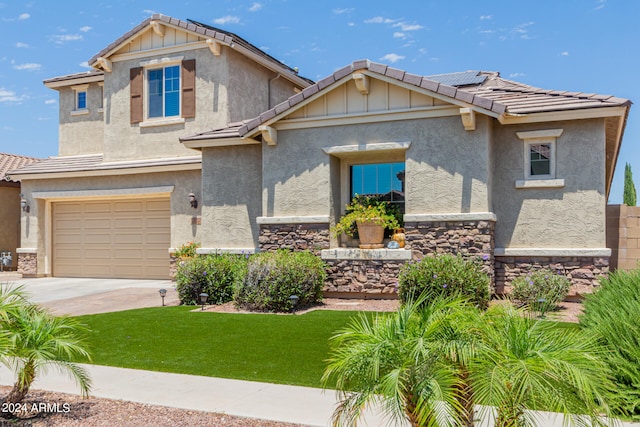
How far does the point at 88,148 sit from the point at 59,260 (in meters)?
4.19

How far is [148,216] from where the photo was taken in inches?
738

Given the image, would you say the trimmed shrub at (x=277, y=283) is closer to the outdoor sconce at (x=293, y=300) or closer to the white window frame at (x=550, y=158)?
the outdoor sconce at (x=293, y=300)

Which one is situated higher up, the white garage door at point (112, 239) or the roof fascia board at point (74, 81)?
the roof fascia board at point (74, 81)

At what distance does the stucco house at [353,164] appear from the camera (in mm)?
12375

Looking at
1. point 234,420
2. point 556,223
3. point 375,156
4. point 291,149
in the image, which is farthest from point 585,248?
point 234,420

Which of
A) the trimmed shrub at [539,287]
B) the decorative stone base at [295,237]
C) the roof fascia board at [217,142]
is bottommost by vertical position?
the trimmed shrub at [539,287]

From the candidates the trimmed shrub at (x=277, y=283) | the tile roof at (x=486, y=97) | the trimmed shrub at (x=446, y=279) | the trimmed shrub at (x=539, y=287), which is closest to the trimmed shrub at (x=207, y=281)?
the trimmed shrub at (x=277, y=283)

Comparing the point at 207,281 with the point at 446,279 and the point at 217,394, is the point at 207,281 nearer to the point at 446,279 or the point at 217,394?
the point at 446,279

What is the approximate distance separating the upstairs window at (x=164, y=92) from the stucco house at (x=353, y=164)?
2.0 inches

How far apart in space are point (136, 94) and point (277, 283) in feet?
33.8

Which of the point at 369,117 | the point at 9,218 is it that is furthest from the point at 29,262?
the point at 369,117

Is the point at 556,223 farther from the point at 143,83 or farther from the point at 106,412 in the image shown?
the point at 143,83

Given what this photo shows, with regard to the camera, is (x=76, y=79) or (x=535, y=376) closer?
(x=535, y=376)

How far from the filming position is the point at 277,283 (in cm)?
1176
